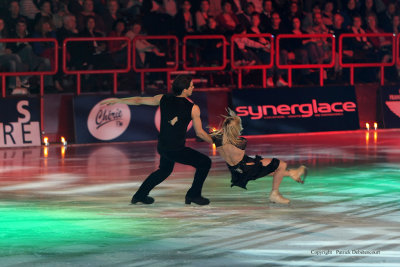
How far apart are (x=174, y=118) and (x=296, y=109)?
12699mm

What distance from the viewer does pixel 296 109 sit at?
83.5ft

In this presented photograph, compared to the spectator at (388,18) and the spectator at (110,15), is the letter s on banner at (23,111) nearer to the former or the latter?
the spectator at (110,15)

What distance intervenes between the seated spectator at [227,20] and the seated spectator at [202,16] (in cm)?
34

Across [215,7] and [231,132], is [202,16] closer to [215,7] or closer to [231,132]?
[215,7]

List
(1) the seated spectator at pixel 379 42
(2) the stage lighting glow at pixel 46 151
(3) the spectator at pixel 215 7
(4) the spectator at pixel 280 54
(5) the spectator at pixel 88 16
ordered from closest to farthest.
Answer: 1. (2) the stage lighting glow at pixel 46 151
2. (5) the spectator at pixel 88 16
3. (4) the spectator at pixel 280 54
4. (3) the spectator at pixel 215 7
5. (1) the seated spectator at pixel 379 42

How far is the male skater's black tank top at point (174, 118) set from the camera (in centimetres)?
1306

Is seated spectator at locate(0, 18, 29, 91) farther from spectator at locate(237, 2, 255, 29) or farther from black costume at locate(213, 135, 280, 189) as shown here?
black costume at locate(213, 135, 280, 189)

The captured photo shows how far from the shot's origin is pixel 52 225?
1197cm

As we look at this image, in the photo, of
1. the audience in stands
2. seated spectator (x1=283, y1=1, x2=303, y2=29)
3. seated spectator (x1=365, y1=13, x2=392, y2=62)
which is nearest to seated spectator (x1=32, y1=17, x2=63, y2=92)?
the audience in stands

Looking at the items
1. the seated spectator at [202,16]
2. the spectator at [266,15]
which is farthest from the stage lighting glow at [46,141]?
the spectator at [266,15]

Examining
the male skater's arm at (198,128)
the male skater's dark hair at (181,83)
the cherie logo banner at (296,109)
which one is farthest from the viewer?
the cherie logo banner at (296,109)

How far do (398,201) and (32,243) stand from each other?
18.3 feet

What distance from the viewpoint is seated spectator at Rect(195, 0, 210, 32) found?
25.1 metres

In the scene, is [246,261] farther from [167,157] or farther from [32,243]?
[167,157]
